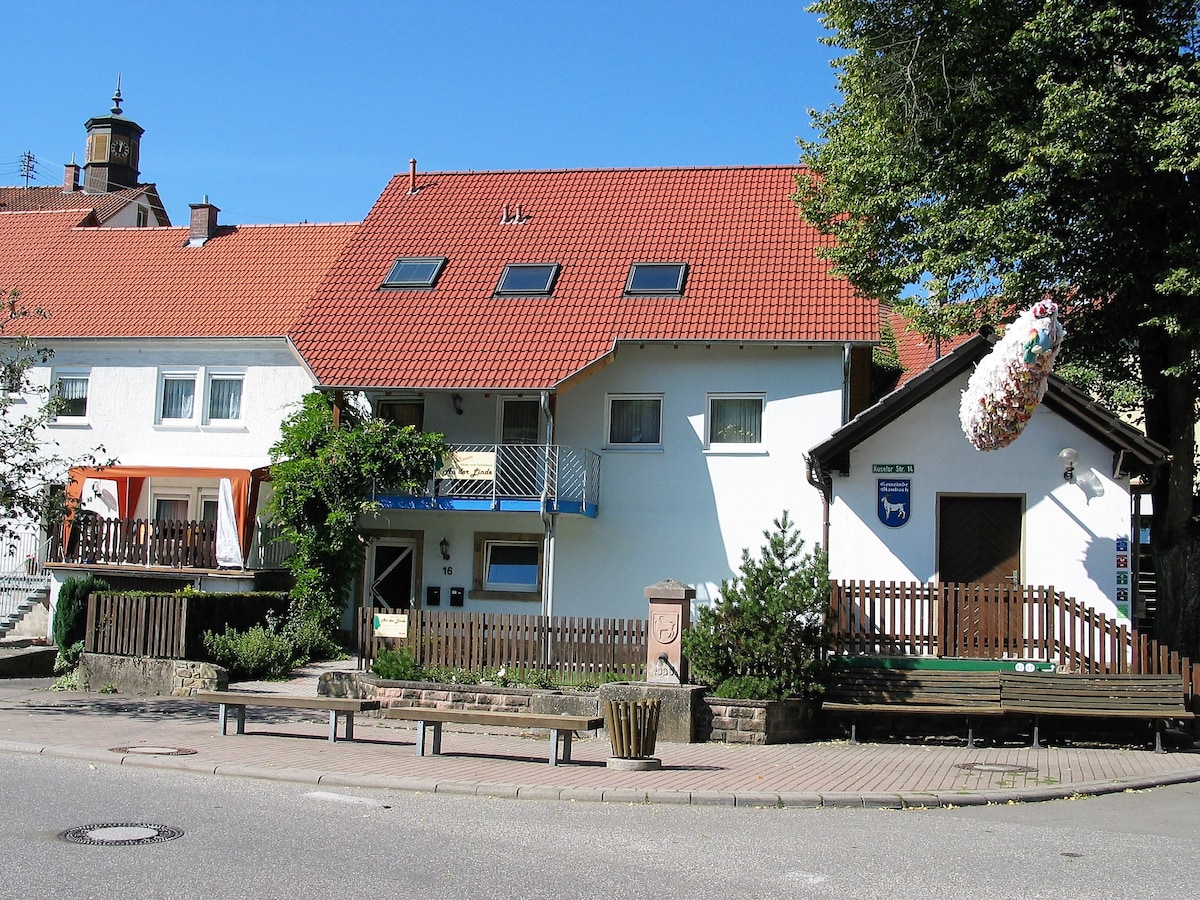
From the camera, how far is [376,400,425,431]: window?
77.7ft

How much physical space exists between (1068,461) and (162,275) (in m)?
20.0

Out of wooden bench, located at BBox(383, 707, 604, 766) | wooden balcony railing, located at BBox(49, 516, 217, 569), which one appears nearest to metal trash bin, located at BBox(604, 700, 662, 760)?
wooden bench, located at BBox(383, 707, 604, 766)

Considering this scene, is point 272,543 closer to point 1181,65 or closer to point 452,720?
point 452,720

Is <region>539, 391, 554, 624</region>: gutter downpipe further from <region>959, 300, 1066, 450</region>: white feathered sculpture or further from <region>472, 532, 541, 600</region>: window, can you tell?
<region>959, 300, 1066, 450</region>: white feathered sculpture

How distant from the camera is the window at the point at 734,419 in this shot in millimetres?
22312

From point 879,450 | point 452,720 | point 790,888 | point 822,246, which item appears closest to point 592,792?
point 452,720

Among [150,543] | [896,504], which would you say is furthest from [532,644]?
[150,543]

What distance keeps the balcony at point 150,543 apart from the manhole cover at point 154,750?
9.89 meters

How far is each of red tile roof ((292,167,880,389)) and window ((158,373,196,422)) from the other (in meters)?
3.68

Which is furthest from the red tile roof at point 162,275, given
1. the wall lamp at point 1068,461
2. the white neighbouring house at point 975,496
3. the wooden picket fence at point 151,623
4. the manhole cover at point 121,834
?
the manhole cover at point 121,834

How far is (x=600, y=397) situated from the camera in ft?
75.1

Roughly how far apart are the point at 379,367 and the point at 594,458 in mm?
4227

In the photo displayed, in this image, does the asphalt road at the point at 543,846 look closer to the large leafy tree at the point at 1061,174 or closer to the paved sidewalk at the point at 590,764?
the paved sidewalk at the point at 590,764

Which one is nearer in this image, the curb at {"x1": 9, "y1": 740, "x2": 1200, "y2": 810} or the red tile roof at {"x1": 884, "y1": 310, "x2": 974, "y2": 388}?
the curb at {"x1": 9, "y1": 740, "x2": 1200, "y2": 810}
